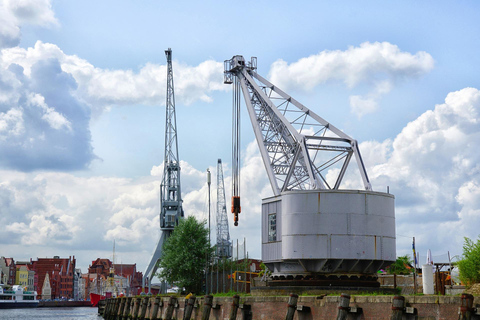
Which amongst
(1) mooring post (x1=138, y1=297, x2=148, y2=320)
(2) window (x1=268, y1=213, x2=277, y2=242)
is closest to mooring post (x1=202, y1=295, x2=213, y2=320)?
(2) window (x1=268, y1=213, x2=277, y2=242)

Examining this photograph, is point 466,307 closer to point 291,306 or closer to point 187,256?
point 291,306

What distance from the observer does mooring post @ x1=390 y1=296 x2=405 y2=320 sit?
23422mm

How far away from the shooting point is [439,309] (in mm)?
22953

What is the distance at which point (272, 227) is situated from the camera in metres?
37.2

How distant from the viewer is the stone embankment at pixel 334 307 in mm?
22703

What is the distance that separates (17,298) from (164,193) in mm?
97335

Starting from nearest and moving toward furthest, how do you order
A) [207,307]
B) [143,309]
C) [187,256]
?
[207,307] < [143,309] < [187,256]

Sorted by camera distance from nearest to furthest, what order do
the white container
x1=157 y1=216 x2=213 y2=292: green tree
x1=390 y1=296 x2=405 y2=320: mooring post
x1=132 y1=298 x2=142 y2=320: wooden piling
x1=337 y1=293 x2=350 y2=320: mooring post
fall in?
x1=390 y1=296 x2=405 y2=320: mooring post → x1=337 y1=293 x2=350 y2=320: mooring post → the white container → x1=132 y1=298 x2=142 y2=320: wooden piling → x1=157 y1=216 x2=213 y2=292: green tree

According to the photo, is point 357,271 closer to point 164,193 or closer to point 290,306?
point 290,306

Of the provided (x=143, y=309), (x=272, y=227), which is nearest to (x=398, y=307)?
(x=272, y=227)

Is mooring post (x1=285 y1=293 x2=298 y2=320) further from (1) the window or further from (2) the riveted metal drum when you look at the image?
(1) the window

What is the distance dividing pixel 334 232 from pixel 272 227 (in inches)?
177

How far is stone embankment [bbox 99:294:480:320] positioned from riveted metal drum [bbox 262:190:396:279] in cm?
398

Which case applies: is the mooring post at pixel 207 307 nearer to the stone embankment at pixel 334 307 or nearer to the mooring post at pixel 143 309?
the stone embankment at pixel 334 307
